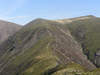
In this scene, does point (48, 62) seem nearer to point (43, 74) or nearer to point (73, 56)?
point (43, 74)

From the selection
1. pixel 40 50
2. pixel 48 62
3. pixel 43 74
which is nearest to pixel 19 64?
pixel 40 50

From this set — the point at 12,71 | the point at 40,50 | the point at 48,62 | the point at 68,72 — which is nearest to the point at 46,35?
the point at 40,50

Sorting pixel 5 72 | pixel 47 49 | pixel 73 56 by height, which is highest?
pixel 47 49

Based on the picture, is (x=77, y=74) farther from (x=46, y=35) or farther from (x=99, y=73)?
(x=46, y=35)

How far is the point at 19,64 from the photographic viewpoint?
157 metres

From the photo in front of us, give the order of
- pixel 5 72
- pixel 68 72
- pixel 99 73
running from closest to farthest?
1. pixel 99 73
2. pixel 68 72
3. pixel 5 72

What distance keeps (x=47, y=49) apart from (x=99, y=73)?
8717cm

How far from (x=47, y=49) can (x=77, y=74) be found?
81859 millimetres

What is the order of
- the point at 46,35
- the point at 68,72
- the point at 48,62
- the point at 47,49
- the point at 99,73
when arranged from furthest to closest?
1. the point at 46,35
2. the point at 47,49
3. the point at 48,62
4. the point at 68,72
5. the point at 99,73

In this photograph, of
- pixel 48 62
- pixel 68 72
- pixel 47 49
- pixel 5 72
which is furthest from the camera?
pixel 5 72

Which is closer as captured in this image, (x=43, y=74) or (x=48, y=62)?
(x=43, y=74)

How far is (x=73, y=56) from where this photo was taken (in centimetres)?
17388

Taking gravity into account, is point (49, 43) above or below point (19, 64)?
above

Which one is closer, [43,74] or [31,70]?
[43,74]
